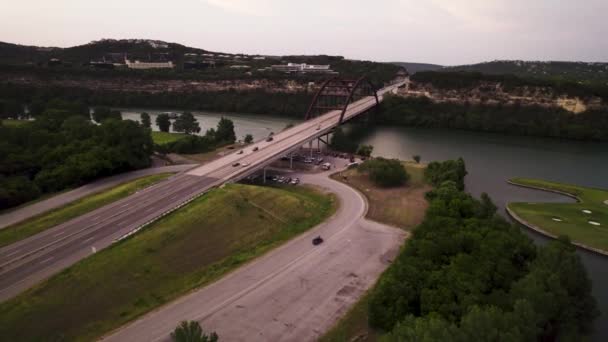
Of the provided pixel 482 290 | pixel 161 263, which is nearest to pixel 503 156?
pixel 482 290

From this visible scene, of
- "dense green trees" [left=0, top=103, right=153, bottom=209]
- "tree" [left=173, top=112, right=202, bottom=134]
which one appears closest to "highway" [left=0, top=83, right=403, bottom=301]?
"dense green trees" [left=0, top=103, right=153, bottom=209]

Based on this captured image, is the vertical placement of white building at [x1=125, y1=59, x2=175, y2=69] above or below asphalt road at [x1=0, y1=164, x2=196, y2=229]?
above

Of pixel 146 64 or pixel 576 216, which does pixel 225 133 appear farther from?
pixel 146 64

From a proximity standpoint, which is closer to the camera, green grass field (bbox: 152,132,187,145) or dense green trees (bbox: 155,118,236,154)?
dense green trees (bbox: 155,118,236,154)

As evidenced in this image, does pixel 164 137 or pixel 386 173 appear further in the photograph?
pixel 164 137

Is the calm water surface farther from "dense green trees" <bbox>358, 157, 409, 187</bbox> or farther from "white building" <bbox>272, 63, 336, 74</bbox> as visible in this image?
"white building" <bbox>272, 63, 336, 74</bbox>
